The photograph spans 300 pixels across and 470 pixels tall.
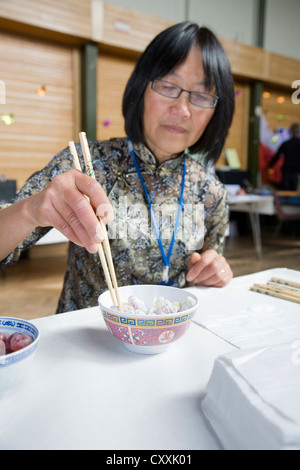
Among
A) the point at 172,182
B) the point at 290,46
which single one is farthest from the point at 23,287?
the point at 290,46

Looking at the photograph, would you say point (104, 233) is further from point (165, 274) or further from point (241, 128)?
point (241, 128)

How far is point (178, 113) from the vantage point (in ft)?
3.52

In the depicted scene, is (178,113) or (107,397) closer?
(107,397)

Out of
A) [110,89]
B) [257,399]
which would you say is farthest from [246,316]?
[110,89]

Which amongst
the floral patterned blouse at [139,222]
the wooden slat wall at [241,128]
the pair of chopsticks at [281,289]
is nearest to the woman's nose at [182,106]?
the floral patterned blouse at [139,222]

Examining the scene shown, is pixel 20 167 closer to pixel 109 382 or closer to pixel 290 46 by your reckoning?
pixel 109 382

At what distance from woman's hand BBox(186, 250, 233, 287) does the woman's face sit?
0.39m

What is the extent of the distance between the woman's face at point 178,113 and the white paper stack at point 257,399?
78cm

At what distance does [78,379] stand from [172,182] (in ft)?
2.67

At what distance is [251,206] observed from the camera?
4.80 m

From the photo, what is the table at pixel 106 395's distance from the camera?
43 cm

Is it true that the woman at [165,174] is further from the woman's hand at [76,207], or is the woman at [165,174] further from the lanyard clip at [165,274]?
the woman's hand at [76,207]

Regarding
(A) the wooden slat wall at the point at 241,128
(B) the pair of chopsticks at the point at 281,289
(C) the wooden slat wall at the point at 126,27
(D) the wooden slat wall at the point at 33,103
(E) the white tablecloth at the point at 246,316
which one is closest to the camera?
(E) the white tablecloth at the point at 246,316

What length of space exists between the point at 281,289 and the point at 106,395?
0.62 m
